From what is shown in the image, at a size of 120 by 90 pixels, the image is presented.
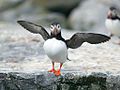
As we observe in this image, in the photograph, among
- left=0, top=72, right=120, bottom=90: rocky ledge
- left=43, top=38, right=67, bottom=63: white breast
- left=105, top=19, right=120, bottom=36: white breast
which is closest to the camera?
left=43, top=38, right=67, bottom=63: white breast

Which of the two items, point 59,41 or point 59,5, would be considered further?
point 59,5

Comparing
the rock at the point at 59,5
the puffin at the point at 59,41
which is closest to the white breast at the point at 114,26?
the puffin at the point at 59,41

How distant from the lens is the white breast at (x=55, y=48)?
715 cm

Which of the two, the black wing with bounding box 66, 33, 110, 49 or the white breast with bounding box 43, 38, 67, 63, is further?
the black wing with bounding box 66, 33, 110, 49

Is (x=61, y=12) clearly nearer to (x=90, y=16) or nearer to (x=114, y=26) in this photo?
(x=90, y=16)

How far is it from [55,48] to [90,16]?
10.7 m

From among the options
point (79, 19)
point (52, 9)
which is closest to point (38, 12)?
point (52, 9)

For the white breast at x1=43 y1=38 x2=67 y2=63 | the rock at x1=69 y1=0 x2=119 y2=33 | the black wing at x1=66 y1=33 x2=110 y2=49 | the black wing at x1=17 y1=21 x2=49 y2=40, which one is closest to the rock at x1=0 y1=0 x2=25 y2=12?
the rock at x1=69 y1=0 x2=119 y2=33

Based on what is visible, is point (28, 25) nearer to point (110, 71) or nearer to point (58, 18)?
point (110, 71)

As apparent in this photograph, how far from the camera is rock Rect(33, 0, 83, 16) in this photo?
19.5 m

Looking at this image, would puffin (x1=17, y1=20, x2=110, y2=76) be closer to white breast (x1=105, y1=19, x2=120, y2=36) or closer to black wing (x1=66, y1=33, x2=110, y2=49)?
black wing (x1=66, y1=33, x2=110, y2=49)

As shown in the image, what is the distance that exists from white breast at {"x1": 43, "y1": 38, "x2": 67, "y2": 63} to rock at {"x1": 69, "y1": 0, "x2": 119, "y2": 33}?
9.83 meters

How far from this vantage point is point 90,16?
700 inches

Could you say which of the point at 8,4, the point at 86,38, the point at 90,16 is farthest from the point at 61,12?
the point at 86,38
